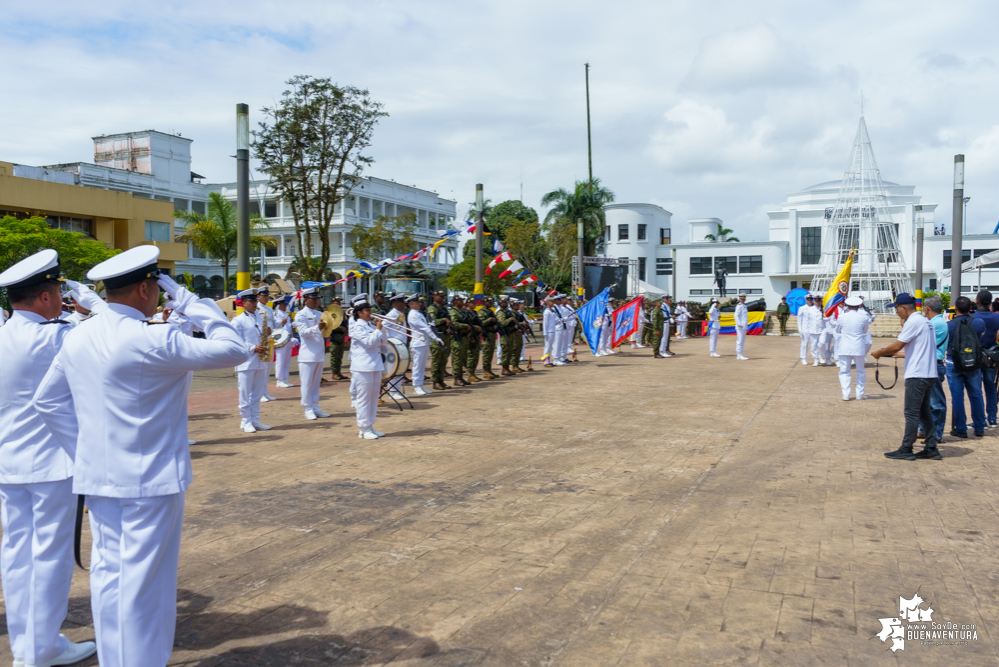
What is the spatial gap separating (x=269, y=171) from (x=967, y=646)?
23399 mm

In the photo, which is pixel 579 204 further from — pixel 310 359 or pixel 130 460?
pixel 130 460

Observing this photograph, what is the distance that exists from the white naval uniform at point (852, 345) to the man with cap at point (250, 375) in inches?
387

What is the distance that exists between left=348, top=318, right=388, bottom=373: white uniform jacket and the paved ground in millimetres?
972

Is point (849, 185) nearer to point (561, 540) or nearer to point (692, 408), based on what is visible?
point (692, 408)

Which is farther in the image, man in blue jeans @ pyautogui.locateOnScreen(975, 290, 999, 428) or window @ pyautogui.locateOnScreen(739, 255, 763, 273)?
window @ pyautogui.locateOnScreen(739, 255, 763, 273)

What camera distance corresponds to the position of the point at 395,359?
1221 centimetres

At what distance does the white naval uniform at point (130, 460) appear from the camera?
304 centimetres

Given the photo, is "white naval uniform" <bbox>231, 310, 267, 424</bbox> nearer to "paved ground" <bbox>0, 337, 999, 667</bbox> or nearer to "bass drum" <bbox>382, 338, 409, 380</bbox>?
"paved ground" <bbox>0, 337, 999, 667</bbox>

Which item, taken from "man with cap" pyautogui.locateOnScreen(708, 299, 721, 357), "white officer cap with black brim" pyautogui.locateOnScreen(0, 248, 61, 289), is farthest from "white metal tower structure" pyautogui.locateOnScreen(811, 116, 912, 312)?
"white officer cap with black brim" pyautogui.locateOnScreen(0, 248, 61, 289)

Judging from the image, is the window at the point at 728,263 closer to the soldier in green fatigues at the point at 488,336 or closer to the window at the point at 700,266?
the window at the point at 700,266

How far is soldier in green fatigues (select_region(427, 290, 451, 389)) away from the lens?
1512 centimetres

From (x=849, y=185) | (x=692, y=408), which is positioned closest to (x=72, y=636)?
(x=692, y=408)

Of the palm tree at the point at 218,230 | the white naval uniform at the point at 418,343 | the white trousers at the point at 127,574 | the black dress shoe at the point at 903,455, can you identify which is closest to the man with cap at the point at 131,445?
the white trousers at the point at 127,574

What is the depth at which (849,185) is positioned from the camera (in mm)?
49906
